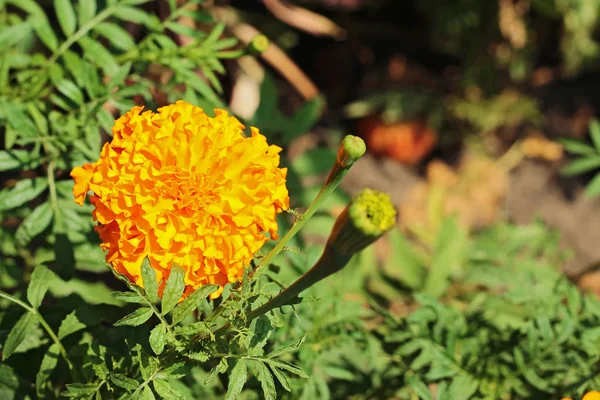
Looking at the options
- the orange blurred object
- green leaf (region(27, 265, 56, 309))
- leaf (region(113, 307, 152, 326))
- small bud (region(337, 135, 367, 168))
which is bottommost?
the orange blurred object

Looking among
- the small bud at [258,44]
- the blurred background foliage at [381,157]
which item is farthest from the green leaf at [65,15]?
the small bud at [258,44]

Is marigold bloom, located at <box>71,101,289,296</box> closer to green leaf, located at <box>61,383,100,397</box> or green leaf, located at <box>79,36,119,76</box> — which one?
green leaf, located at <box>61,383,100,397</box>

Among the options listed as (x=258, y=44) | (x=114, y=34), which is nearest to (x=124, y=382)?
(x=258, y=44)

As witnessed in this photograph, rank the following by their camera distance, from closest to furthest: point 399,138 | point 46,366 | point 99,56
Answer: point 46,366
point 99,56
point 399,138

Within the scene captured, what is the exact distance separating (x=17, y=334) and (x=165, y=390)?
26 centimetres

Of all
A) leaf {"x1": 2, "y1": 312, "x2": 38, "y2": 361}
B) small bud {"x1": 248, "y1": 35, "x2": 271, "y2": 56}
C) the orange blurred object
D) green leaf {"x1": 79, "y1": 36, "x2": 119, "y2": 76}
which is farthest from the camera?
the orange blurred object

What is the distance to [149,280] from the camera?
33.0 inches

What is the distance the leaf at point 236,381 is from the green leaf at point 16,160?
0.55m

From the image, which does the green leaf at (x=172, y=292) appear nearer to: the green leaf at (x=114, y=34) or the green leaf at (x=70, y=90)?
the green leaf at (x=70, y=90)

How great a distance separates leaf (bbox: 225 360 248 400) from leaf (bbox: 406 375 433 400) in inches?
16.6

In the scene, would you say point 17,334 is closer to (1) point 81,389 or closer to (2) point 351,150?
(1) point 81,389

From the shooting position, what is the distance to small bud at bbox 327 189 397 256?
0.78 meters

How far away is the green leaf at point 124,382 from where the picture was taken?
0.86 m

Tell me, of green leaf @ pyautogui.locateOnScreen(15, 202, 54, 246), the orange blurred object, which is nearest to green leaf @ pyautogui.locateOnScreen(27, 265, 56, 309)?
green leaf @ pyautogui.locateOnScreen(15, 202, 54, 246)
